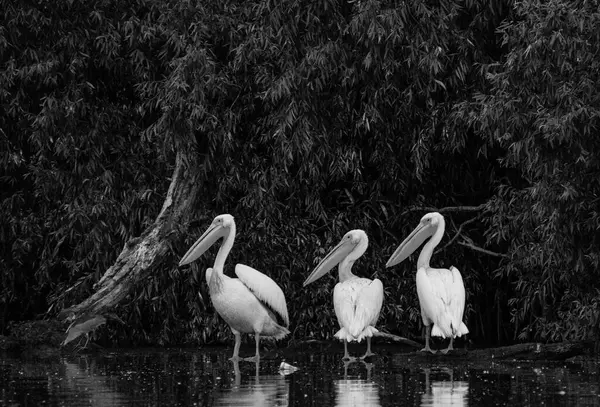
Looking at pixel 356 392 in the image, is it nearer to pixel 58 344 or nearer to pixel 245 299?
pixel 245 299

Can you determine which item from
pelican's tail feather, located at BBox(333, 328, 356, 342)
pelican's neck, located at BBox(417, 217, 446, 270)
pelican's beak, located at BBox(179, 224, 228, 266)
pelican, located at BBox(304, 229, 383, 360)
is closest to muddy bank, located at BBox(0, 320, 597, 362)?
pelican, located at BBox(304, 229, 383, 360)

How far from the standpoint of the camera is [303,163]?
621 inches

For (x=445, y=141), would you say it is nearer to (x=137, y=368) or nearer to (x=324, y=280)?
(x=324, y=280)

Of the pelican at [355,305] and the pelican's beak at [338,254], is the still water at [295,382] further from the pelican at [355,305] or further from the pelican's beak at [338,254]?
the pelican's beak at [338,254]

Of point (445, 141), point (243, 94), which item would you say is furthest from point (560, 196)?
point (243, 94)

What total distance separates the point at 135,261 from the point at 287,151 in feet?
7.15

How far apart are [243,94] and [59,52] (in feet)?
7.44

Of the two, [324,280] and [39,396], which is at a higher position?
[324,280]

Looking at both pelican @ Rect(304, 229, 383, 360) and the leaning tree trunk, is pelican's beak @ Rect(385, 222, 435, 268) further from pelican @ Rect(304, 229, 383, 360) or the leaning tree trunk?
the leaning tree trunk

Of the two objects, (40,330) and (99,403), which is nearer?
(99,403)

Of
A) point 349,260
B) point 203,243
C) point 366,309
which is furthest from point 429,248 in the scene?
point 203,243

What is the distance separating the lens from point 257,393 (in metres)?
10.4

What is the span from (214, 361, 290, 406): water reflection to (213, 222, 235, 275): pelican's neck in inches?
99.0

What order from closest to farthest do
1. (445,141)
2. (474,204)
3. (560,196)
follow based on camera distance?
(560,196), (445,141), (474,204)
